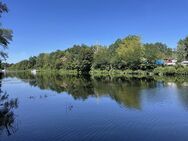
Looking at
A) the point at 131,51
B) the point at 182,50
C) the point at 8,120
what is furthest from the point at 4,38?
the point at 182,50

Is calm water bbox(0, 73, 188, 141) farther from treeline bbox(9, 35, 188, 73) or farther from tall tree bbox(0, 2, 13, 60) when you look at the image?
treeline bbox(9, 35, 188, 73)

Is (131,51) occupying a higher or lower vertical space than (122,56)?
higher

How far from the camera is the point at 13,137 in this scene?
17797mm

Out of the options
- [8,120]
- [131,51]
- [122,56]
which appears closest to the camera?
[8,120]

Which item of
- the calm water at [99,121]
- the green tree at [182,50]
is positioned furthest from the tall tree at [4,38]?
the green tree at [182,50]

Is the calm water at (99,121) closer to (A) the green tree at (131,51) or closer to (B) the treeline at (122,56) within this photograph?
(A) the green tree at (131,51)

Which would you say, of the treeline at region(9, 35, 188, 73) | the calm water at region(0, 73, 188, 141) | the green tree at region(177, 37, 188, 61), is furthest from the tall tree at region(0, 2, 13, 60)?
the green tree at region(177, 37, 188, 61)

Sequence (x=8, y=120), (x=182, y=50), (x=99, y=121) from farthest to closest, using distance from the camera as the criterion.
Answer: (x=182, y=50)
(x=8, y=120)
(x=99, y=121)

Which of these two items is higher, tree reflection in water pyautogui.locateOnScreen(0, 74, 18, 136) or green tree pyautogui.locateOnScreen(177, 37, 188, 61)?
green tree pyautogui.locateOnScreen(177, 37, 188, 61)

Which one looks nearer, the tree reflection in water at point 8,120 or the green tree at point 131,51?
the tree reflection in water at point 8,120

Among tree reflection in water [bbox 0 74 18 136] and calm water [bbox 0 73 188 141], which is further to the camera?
tree reflection in water [bbox 0 74 18 136]

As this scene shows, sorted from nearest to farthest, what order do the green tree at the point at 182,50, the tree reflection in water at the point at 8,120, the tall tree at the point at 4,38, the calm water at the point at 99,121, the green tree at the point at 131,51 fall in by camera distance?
the calm water at the point at 99,121 → the tree reflection in water at the point at 8,120 → the tall tree at the point at 4,38 → the green tree at the point at 131,51 → the green tree at the point at 182,50

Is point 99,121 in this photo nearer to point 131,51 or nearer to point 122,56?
point 131,51

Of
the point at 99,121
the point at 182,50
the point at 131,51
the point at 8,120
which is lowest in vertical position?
the point at 99,121
